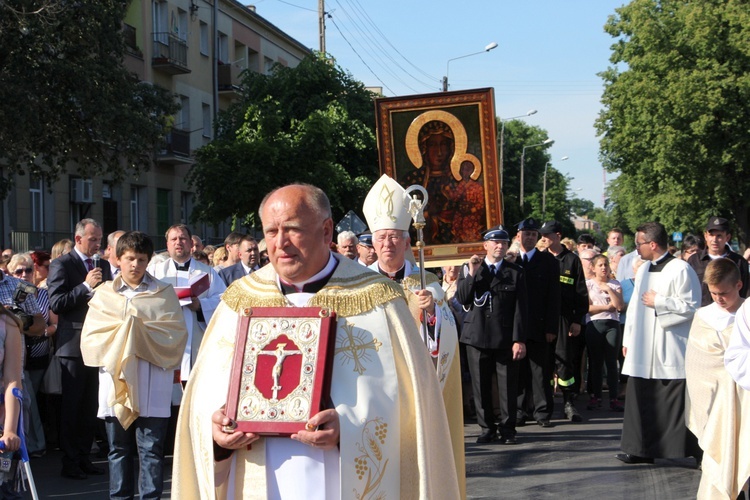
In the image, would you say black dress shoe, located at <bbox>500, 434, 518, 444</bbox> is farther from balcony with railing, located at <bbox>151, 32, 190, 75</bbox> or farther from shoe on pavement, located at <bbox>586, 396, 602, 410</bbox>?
balcony with railing, located at <bbox>151, 32, 190, 75</bbox>

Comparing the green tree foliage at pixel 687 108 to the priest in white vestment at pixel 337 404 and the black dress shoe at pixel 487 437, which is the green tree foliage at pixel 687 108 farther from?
the priest in white vestment at pixel 337 404

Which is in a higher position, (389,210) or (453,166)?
(453,166)

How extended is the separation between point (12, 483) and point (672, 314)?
572 centimetres

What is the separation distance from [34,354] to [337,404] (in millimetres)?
6824

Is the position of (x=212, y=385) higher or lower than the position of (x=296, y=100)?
lower

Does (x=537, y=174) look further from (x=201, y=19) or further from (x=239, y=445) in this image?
(x=239, y=445)

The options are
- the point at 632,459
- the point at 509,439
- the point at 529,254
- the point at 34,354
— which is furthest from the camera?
the point at 529,254

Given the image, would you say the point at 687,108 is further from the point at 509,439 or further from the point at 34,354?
the point at 34,354

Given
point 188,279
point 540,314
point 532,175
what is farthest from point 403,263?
point 532,175

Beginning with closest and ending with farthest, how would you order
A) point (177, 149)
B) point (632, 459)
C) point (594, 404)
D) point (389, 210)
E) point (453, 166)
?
1. point (389, 210)
2. point (632, 459)
3. point (453, 166)
4. point (594, 404)
5. point (177, 149)

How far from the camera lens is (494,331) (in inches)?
429

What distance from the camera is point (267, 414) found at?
407cm

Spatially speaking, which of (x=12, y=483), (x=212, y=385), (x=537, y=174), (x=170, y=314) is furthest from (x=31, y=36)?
(x=537, y=174)

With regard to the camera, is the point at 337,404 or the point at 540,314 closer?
the point at 337,404
